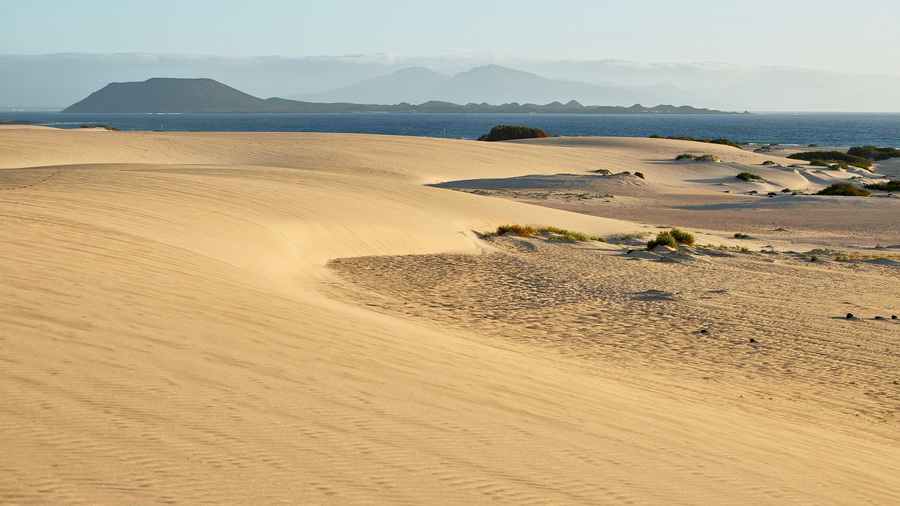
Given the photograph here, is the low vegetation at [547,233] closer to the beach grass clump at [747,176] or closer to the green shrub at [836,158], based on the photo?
the beach grass clump at [747,176]

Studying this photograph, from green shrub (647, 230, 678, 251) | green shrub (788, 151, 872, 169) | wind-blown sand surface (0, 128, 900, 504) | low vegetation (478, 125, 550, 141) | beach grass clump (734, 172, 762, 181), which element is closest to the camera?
wind-blown sand surface (0, 128, 900, 504)

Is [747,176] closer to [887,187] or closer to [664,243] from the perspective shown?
[887,187]

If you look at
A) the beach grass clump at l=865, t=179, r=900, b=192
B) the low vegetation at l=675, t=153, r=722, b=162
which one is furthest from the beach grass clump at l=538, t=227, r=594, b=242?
the low vegetation at l=675, t=153, r=722, b=162

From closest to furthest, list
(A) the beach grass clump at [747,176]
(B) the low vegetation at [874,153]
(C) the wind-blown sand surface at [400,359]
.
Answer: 1. (C) the wind-blown sand surface at [400,359]
2. (A) the beach grass clump at [747,176]
3. (B) the low vegetation at [874,153]

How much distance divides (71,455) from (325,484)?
47.7 inches

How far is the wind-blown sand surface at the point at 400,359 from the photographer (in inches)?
162

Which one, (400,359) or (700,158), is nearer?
(400,359)

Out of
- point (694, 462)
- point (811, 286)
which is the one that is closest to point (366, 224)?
point (811, 286)

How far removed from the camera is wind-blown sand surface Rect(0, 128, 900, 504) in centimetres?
411

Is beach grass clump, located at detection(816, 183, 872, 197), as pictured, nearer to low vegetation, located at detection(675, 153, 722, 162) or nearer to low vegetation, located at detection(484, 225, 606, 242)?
low vegetation, located at detection(675, 153, 722, 162)

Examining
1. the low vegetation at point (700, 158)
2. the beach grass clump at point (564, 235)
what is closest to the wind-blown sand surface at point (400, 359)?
the beach grass clump at point (564, 235)

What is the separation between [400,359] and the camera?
256 inches

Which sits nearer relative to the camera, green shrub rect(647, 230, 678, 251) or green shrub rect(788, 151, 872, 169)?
green shrub rect(647, 230, 678, 251)

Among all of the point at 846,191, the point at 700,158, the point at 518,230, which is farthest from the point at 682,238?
the point at 700,158
